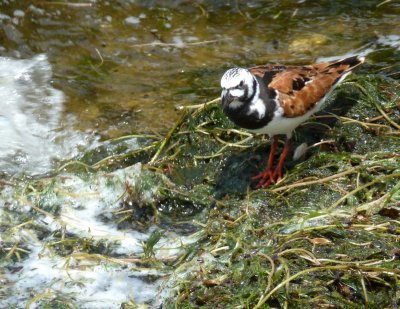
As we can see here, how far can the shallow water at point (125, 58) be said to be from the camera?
629cm

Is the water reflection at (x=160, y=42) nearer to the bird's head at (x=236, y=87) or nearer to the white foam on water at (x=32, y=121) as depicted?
the white foam on water at (x=32, y=121)

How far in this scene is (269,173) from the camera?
5.73m

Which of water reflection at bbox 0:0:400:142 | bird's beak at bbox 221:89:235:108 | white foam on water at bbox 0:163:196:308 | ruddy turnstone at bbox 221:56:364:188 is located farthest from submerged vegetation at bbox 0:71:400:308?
bird's beak at bbox 221:89:235:108

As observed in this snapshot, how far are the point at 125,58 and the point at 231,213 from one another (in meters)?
2.50

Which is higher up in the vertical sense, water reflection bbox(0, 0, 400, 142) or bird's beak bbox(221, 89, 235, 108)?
bird's beak bbox(221, 89, 235, 108)

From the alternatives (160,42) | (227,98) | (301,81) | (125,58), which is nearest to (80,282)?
(227,98)

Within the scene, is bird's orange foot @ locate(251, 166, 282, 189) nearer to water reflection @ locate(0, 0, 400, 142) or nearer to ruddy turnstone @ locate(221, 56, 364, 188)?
ruddy turnstone @ locate(221, 56, 364, 188)

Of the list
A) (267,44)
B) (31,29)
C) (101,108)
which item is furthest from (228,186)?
(31,29)

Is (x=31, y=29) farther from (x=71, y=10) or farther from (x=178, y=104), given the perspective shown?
(x=178, y=104)

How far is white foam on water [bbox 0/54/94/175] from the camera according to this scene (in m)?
6.24

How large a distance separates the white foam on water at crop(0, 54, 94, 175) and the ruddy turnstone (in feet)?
4.83

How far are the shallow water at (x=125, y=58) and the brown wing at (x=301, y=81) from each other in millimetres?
840

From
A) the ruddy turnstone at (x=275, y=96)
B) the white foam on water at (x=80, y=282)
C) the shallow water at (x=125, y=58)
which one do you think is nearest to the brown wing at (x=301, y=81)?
the ruddy turnstone at (x=275, y=96)

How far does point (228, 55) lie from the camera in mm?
7371
